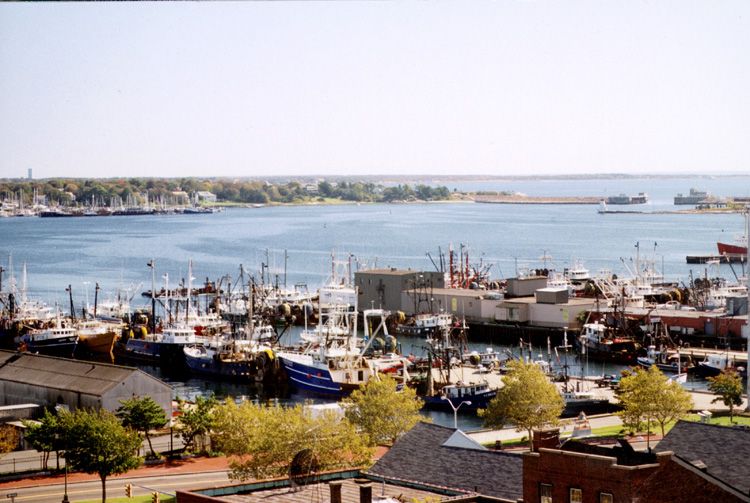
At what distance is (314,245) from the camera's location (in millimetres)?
131500

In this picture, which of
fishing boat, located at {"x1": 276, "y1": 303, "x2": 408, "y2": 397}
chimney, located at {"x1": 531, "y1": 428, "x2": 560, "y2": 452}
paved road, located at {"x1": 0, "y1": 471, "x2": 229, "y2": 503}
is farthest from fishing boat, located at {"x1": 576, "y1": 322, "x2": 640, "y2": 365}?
chimney, located at {"x1": 531, "y1": 428, "x2": 560, "y2": 452}

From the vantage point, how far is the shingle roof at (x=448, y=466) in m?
18.5

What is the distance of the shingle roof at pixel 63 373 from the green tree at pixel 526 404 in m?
10.8

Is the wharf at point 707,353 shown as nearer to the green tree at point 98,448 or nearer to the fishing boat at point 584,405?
the fishing boat at point 584,405

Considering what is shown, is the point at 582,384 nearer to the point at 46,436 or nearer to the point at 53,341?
the point at 46,436

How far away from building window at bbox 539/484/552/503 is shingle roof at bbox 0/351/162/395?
20867mm

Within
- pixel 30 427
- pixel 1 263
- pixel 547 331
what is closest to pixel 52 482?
pixel 30 427

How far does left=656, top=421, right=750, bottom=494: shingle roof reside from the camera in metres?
18.0

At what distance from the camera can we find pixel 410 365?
46500 millimetres

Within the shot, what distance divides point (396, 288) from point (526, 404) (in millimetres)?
35645

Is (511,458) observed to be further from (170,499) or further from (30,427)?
(30,427)

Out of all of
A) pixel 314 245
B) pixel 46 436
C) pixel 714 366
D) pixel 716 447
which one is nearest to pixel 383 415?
pixel 46 436

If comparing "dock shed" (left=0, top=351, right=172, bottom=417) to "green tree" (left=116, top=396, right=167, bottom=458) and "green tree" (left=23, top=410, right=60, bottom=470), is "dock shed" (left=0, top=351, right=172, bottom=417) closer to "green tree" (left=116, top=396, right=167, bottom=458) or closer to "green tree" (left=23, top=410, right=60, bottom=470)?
"green tree" (left=116, top=396, right=167, bottom=458)

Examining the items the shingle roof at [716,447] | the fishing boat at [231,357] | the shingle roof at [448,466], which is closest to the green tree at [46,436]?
the shingle roof at [448,466]
